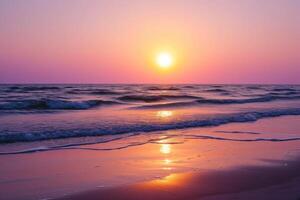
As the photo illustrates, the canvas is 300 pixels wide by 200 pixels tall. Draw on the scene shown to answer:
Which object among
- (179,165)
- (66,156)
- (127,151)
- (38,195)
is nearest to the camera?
(38,195)

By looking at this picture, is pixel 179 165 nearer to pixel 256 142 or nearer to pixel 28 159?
pixel 28 159

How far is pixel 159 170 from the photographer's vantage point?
25.5 feet

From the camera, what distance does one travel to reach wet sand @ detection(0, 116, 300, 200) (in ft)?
20.6

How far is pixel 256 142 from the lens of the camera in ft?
37.8

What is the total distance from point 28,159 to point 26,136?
3.06 m

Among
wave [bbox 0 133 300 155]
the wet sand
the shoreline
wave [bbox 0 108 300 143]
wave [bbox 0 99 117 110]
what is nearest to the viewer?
the shoreline

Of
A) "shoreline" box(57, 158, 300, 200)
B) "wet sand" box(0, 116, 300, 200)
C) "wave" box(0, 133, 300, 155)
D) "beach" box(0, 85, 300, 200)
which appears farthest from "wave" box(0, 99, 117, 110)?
"shoreline" box(57, 158, 300, 200)

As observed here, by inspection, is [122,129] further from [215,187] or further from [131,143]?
[215,187]

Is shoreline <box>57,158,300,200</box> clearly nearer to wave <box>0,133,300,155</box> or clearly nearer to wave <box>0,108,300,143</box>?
wave <box>0,133,300,155</box>

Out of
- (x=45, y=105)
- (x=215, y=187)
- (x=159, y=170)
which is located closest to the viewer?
(x=215, y=187)

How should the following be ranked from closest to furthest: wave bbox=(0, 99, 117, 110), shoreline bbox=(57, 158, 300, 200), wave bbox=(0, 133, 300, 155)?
shoreline bbox=(57, 158, 300, 200)
wave bbox=(0, 133, 300, 155)
wave bbox=(0, 99, 117, 110)

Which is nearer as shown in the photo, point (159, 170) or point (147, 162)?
point (159, 170)

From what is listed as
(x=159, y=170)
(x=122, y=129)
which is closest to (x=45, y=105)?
(x=122, y=129)

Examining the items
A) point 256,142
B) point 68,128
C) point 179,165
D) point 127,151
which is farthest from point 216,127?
point 179,165
